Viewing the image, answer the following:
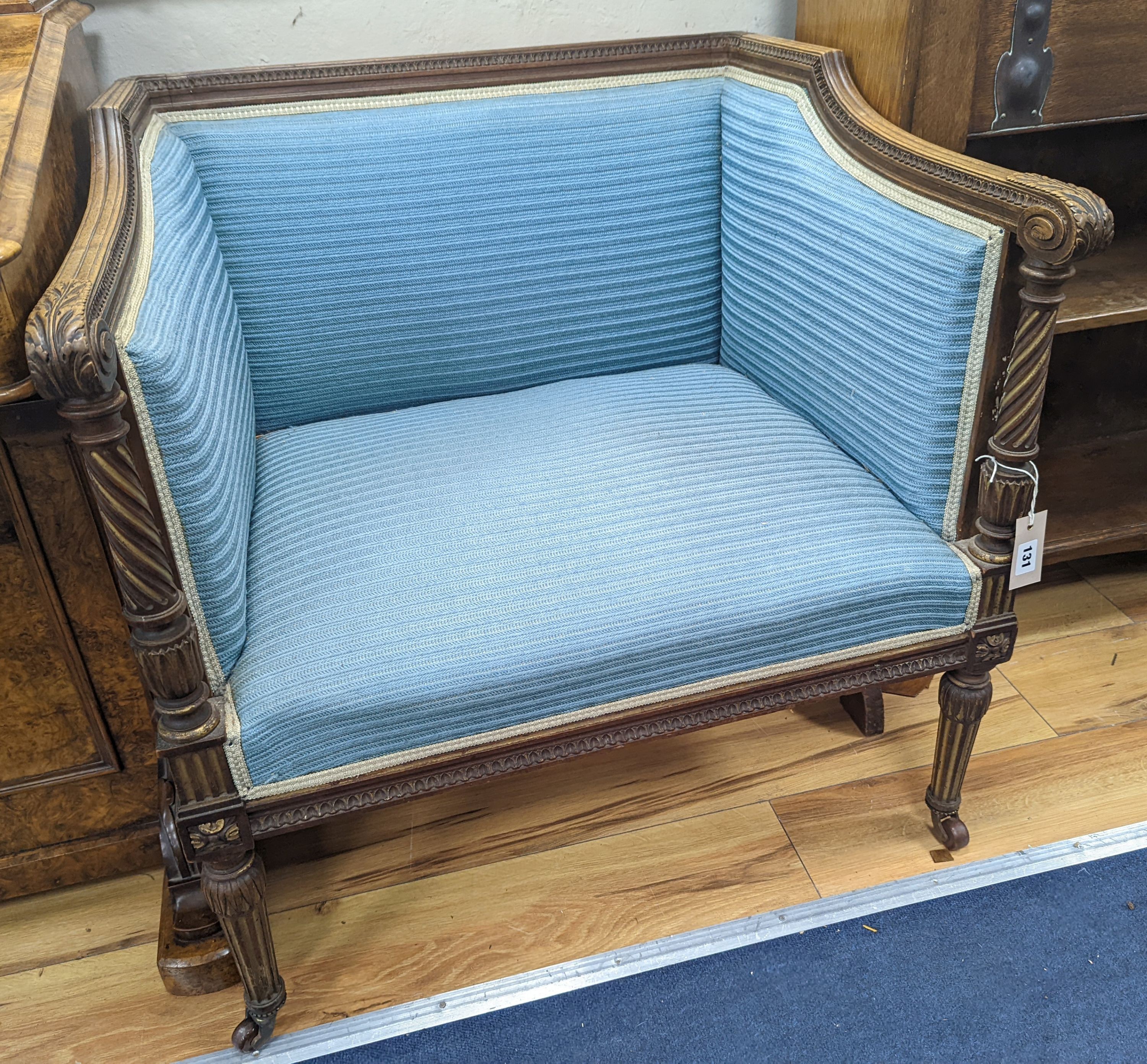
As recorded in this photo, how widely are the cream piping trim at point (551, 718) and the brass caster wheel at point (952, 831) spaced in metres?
0.28

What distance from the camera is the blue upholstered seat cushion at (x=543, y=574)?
0.90 m

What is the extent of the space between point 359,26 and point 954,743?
1147 mm

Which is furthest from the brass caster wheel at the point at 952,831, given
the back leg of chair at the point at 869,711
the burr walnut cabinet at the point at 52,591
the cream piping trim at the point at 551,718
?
the burr walnut cabinet at the point at 52,591

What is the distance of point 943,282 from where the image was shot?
0.94 m

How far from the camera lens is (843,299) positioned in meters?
1.08

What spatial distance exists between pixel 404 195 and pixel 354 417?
27 centimetres

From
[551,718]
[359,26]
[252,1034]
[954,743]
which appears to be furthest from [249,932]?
[359,26]

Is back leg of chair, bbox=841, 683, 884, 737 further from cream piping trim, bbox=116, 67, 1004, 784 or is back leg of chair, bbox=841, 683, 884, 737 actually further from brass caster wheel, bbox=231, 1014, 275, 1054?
brass caster wheel, bbox=231, 1014, 275, 1054

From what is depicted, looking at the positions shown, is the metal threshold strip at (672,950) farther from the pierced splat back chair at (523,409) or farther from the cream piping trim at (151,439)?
the cream piping trim at (151,439)

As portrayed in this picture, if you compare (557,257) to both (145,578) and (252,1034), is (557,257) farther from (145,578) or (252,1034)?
(252,1034)

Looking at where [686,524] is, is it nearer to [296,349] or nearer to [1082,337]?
[296,349]

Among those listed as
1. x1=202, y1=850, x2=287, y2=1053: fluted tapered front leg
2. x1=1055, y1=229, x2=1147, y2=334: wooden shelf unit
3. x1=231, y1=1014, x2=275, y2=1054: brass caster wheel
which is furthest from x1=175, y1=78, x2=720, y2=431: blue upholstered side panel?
x1=231, y1=1014, x2=275, y2=1054: brass caster wheel

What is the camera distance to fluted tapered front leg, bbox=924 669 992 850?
43.3 inches

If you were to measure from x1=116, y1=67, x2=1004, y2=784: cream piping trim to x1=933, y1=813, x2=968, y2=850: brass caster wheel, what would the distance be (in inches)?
11.3
